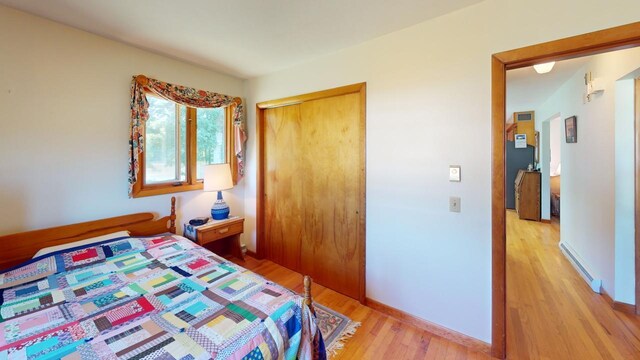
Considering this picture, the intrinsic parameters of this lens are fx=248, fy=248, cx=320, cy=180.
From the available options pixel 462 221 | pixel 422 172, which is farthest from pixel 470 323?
pixel 422 172

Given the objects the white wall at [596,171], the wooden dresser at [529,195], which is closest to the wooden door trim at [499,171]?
the white wall at [596,171]

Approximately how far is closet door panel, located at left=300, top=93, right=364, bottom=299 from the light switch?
29.5 inches

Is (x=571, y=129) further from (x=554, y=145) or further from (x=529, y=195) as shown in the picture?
(x=554, y=145)

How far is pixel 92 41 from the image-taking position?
82.0 inches

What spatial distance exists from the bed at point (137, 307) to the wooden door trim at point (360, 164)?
1.01 m

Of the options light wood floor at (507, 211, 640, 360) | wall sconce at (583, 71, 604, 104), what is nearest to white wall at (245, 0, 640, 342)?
light wood floor at (507, 211, 640, 360)

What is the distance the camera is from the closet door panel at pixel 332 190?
7.65 feet

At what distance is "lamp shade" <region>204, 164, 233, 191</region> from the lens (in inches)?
104

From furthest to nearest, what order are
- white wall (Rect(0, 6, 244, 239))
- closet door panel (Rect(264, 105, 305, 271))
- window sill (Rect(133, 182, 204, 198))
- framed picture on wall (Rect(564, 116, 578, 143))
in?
framed picture on wall (Rect(564, 116, 578, 143)) → closet door panel (Rect(264, 105, 305, 271)) → window sill (Rect(133, 182, 204, 198)) → white wall (Rect(0, 6, 244, 239))

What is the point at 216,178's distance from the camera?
2691mm

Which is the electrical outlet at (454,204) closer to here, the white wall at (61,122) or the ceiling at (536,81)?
the ceiling at (536,81)

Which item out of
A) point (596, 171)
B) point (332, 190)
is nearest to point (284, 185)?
point (332, 190)

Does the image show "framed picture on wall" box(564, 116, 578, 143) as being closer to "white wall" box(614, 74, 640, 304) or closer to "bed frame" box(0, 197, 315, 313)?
"white wall" box(614, 74, 640, 304)

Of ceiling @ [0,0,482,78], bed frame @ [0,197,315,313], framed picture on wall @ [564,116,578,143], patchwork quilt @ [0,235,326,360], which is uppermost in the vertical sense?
ceiling @ [0,0,482,78]
